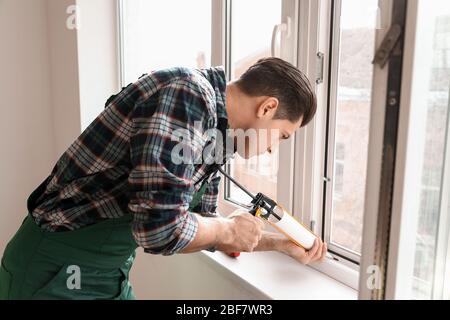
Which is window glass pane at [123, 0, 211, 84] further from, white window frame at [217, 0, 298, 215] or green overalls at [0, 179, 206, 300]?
green overalls at [0, 179, 206, 300]

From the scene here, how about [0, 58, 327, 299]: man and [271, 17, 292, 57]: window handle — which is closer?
[0, 58, 327, 299]: man

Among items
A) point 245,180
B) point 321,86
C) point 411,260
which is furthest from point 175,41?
point 411,260

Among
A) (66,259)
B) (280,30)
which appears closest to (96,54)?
(280,30)

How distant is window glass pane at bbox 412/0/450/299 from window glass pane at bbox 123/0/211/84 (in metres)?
1.14

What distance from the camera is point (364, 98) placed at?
45.4 inches

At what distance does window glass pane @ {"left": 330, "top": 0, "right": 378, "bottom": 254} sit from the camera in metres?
1.13

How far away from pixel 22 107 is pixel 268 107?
158 cm

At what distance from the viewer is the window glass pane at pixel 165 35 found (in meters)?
1.75

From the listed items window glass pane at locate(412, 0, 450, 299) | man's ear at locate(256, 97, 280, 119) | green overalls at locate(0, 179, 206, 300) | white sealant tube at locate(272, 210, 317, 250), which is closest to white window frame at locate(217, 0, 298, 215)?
white sealant tube at locate(272, 210, 317, 250)

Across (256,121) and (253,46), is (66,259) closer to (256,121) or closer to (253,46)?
(256,121)

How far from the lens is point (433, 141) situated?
656mm

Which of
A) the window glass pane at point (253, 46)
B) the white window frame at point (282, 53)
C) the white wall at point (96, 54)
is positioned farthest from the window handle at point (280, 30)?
the white wall at point (96, 54)
